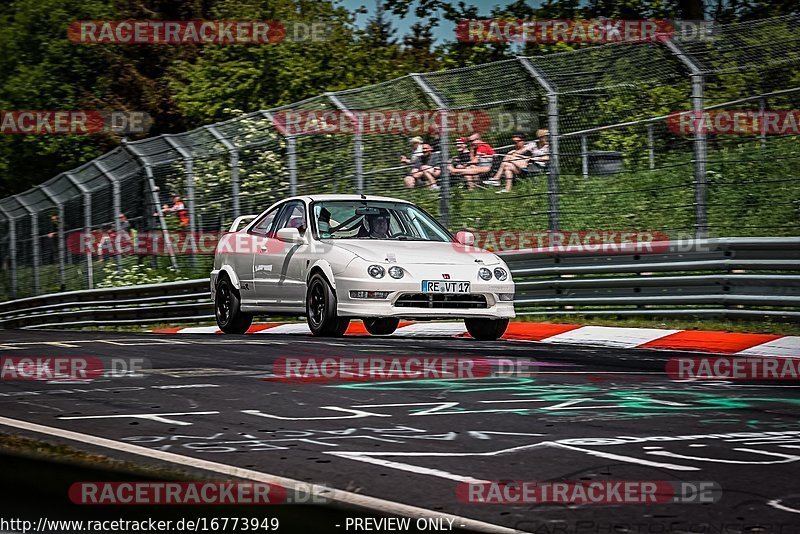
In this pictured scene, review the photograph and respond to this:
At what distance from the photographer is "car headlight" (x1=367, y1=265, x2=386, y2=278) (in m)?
12.2

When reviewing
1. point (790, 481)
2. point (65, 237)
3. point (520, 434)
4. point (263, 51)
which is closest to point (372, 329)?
point (520, 434)

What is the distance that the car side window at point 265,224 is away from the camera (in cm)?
1457

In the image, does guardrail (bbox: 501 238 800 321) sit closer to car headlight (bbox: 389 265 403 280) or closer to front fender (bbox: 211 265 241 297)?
car headlight (bbox: 389 265 403 280)

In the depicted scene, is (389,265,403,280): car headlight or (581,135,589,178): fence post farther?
(581,135,589,178): fence post

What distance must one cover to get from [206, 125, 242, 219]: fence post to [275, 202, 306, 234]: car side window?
548 centimetres

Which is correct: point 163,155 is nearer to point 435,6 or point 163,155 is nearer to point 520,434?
point 435,6

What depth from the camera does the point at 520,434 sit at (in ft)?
20.7

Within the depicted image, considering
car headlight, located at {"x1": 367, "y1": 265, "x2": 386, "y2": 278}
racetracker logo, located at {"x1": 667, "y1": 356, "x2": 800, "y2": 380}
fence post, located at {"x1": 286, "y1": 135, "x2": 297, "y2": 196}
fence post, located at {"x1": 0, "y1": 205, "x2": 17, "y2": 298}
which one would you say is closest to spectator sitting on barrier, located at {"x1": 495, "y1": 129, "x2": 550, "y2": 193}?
fence post, located at {"x1": 286, "y1": 135, "x2": 297, "y2": 196}

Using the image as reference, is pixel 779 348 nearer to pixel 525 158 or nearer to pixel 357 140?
pixel 525 158
